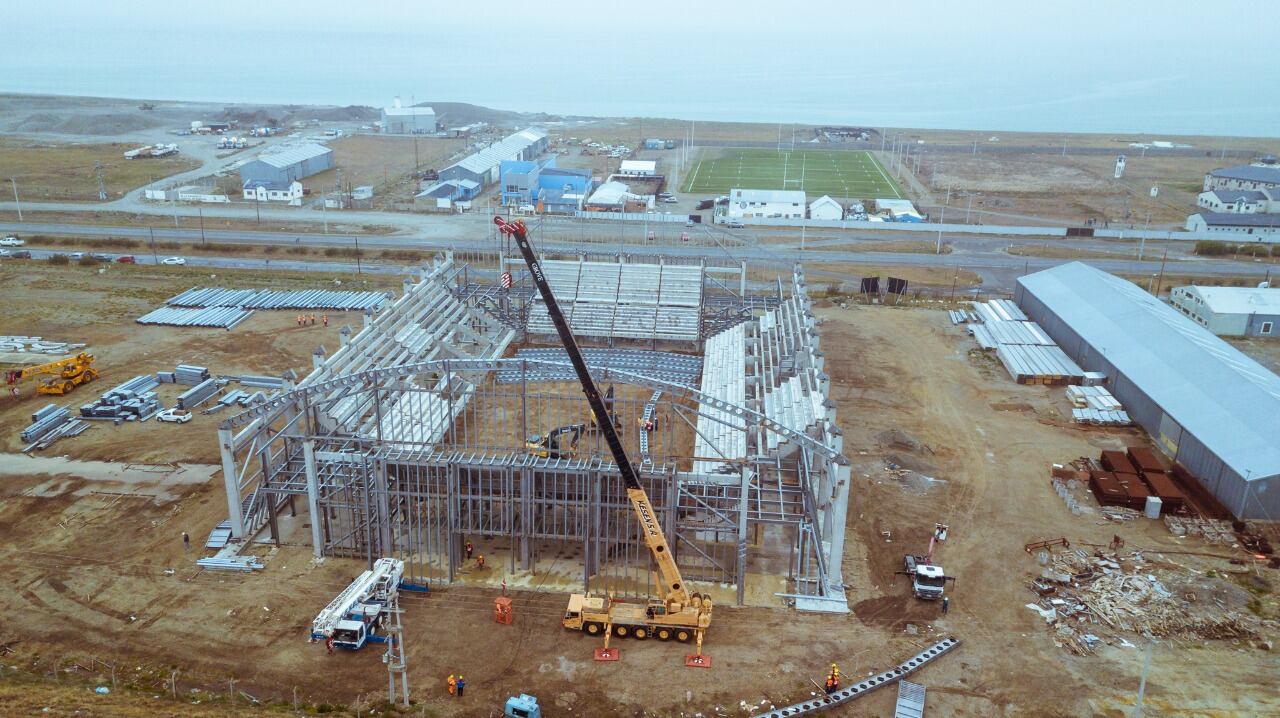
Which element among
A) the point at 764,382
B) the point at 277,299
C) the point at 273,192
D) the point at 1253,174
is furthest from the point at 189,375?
the point at 1253,174

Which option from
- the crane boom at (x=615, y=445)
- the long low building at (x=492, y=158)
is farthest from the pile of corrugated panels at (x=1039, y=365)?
the long low building at (x=492, y=158)

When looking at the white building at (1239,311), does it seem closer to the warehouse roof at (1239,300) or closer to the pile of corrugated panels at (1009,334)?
the warehouse roof at (1239,300)

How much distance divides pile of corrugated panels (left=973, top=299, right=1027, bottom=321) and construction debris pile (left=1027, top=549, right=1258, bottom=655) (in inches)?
1061

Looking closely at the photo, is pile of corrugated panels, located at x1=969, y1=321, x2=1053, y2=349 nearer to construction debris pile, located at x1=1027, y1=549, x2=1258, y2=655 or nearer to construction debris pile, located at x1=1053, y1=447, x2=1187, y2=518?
construction debris pile, located at x1=1053, y1=447, x2=1187, y2=518

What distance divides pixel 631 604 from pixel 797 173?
99.0 metres

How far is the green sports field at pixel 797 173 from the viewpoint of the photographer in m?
104

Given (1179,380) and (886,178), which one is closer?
(1179,380)

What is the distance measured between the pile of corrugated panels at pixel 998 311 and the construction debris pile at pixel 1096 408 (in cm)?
1176

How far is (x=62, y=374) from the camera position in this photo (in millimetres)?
41219

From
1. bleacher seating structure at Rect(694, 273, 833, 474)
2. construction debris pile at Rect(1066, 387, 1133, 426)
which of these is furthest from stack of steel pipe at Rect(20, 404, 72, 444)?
construction debris pile at Rect(1066, 387, 1133, 426)

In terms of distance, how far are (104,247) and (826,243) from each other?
5988 centimetres

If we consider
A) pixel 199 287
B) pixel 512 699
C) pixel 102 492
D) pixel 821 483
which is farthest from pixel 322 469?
pixel 199 287

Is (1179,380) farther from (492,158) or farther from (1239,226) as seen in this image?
(492,158)

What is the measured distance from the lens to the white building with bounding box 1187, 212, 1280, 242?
76.4 metres
